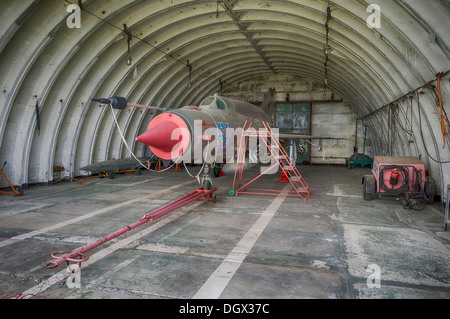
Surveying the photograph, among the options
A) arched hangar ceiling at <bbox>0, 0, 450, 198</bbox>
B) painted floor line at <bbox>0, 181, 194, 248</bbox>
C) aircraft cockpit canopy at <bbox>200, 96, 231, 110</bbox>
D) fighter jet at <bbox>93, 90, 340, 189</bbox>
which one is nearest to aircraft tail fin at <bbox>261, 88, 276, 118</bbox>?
arched hangar ceiling at <bbox>0, 0, 450, 198</bbox>

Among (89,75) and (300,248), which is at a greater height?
(89,75)

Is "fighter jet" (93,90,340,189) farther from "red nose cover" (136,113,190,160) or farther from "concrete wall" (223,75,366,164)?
"concrete wall" (223,75,366,164)

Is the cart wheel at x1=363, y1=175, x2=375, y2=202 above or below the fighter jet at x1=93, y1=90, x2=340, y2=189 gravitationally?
below

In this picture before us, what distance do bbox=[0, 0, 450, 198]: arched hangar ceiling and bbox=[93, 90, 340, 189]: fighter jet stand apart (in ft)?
12.6

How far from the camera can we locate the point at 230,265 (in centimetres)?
371

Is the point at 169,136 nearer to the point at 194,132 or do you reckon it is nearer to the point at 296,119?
the point at 194,132

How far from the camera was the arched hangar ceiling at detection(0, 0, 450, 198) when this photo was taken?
6.63 meters

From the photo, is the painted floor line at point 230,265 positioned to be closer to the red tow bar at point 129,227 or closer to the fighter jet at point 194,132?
the red tow bar at point 129,227

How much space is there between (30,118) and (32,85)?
3.41 ft

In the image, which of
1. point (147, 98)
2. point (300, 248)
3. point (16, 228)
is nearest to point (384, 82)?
point (300, 248)
